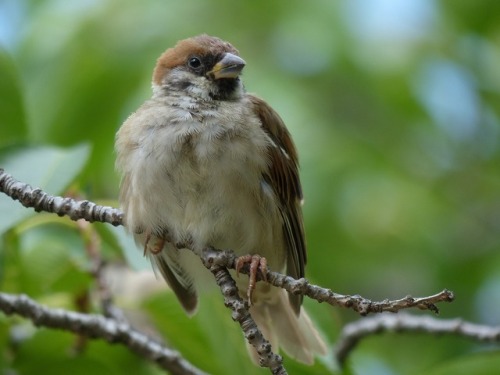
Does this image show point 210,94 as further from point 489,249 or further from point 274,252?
point 489,249

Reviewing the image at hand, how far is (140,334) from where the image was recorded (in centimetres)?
349

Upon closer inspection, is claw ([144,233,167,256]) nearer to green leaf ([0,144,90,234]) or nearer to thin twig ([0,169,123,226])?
green leaf ([0,144,90,234])

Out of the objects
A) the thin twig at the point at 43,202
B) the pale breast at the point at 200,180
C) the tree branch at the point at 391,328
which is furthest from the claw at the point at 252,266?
the tree branch at the point at 391,328

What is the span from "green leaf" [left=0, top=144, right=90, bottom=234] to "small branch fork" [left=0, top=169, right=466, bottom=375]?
0.10 metres

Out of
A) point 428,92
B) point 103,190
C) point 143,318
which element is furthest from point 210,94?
point 428,92

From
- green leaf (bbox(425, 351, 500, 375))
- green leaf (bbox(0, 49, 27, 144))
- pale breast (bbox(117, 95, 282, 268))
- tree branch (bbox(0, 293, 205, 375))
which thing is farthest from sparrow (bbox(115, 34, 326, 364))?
green leaf (bbox(425, 351, 500, 375))

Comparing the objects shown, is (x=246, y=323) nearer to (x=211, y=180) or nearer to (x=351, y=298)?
(x=351, y=298)

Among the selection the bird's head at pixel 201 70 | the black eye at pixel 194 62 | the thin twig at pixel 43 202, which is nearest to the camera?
the thin twig at pixel 43 202

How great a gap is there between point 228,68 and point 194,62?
7.9 inches

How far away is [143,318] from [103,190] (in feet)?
3.86

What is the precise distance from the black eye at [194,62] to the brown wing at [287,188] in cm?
28

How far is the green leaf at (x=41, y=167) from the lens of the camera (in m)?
2.96

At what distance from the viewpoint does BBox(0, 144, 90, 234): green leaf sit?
9.71ft

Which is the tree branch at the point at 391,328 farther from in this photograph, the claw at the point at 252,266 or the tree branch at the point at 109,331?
the claw at the point at 252,266
